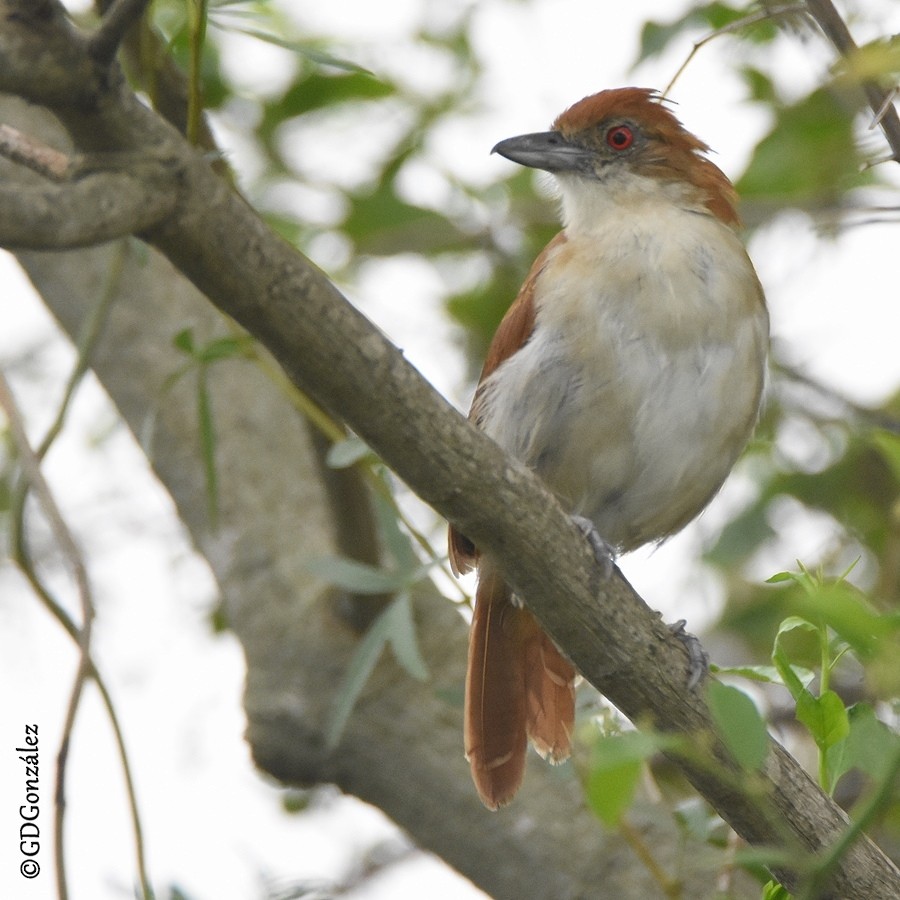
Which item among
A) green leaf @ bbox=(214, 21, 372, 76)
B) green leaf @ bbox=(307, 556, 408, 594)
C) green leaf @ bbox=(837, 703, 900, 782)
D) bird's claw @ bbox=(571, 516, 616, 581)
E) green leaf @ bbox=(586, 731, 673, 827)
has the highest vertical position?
green leaf @ bbox=(214, 21, 372, 76)

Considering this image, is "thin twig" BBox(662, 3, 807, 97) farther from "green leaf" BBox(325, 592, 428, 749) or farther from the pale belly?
"green leaf" BBox(325, 592, 428, 749)

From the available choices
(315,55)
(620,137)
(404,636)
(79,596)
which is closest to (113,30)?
(315,55)

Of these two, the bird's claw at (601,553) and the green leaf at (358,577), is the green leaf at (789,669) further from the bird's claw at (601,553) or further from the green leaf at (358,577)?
the green leaf at (358,577)

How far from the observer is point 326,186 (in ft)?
15.4

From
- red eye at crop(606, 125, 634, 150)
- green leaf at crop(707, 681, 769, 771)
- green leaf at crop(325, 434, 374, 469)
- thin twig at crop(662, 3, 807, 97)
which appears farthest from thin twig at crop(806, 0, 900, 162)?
red eye at crop(606, 125, 634, 150)

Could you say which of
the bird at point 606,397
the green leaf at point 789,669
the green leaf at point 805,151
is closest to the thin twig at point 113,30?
the green leaf at point 789,669

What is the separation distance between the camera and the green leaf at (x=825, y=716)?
202 centimetres

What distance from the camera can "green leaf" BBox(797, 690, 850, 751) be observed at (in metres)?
2.02

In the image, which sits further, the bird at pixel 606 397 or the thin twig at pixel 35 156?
the bird at pixel 606 397

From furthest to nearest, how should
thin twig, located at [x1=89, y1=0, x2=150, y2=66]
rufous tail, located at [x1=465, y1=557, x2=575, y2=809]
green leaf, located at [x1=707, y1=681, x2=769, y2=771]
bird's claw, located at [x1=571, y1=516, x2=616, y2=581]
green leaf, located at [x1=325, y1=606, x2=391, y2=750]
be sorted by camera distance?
rufous tail, located at [x1=465, y1=557, x2=575, y2=809]
green leaf, located at [x1=325, y1=606, x2=391, y2=750]
bird's claw, located at [x1=571, y1=516, x2=616, y2=581]
thin twig, located at [x1=89, y1=0, x2=150, y2=66]
green leaf, located at [x1=707, y1=681, x2=769, y2=771]

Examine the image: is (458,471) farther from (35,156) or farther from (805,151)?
(805,151)

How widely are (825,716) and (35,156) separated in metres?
1.35

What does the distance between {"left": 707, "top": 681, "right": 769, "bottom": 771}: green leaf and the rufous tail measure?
173 cm

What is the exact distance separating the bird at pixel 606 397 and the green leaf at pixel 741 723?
164cm
